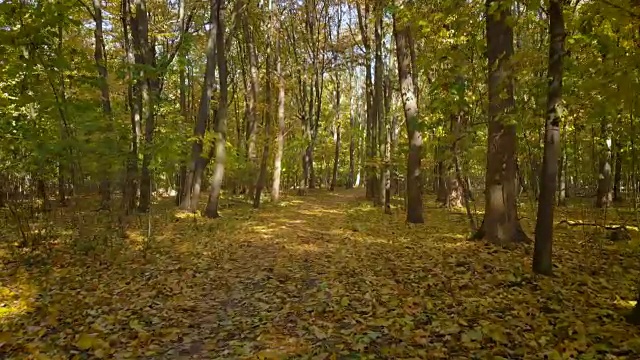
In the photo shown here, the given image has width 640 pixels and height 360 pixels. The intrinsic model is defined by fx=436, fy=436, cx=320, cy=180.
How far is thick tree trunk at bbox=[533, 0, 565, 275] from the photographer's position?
580 cm

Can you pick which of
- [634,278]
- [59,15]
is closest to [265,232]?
[59,15]

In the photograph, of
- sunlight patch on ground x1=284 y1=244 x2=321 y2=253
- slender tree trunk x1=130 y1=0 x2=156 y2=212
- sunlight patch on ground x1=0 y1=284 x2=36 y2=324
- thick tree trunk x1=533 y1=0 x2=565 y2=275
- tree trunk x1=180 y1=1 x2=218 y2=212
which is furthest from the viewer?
tree trunk x1=180 y1=1 x2=218 y2=212

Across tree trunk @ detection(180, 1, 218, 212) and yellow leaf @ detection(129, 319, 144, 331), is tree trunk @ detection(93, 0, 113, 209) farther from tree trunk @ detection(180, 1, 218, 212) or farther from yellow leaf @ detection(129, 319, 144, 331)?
yellow leaf @ detection(129, 319, 144, 331)

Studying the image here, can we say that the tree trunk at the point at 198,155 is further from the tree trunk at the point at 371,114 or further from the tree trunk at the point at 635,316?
the tree trunk at the point at 635,316

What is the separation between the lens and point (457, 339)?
174 inches

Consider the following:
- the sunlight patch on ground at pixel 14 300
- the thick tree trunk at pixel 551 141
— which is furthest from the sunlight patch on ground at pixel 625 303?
the sunlight patch on ground at pixel 14 300

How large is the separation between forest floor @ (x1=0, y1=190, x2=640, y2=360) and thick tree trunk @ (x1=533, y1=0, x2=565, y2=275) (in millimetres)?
494

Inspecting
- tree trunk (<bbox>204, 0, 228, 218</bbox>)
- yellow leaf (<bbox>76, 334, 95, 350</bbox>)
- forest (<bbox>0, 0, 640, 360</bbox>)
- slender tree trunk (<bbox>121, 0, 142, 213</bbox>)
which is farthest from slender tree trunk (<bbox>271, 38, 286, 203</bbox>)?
yellow leaf (<bbox>76, 334, 95, 350</bbox>)

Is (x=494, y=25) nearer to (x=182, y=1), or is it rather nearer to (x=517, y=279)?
(x=517, y=279)

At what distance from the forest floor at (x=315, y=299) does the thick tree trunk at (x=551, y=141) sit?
49cm

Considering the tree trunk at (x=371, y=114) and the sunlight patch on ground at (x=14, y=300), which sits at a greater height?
the tree trunk at (x=371, y=114)

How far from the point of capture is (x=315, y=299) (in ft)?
20.1

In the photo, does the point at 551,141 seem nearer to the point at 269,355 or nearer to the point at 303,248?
the point at 269,355

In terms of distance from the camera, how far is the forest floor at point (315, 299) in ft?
14.5
